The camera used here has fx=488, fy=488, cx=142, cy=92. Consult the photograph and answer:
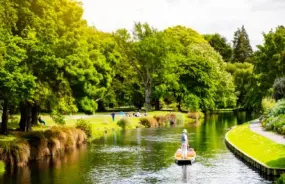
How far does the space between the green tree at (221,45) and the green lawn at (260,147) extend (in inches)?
4971

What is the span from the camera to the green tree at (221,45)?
592 feet

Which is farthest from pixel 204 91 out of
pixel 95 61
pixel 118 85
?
pixel 95 61

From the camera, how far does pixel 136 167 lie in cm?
3788

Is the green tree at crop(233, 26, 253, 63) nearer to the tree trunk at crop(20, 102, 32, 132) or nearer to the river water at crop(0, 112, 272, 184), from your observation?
the river water at crop(0, 112, 272, 184)

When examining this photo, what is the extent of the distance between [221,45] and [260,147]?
5604 inches

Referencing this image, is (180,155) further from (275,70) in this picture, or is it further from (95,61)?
(275,70)

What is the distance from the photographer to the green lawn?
116 ft

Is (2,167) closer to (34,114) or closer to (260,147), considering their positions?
(34,114)

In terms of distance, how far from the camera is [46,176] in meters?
34.8

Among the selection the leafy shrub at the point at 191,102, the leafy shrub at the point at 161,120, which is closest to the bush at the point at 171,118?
the leafy shrub at the point at 161,120

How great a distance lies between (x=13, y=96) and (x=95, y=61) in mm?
38212

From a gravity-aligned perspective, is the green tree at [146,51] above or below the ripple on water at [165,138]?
above

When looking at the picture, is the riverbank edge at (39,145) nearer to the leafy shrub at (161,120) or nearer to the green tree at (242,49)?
the leafy shrub at (161,120)

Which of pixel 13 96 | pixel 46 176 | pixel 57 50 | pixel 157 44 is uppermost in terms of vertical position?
pixel 157 44
